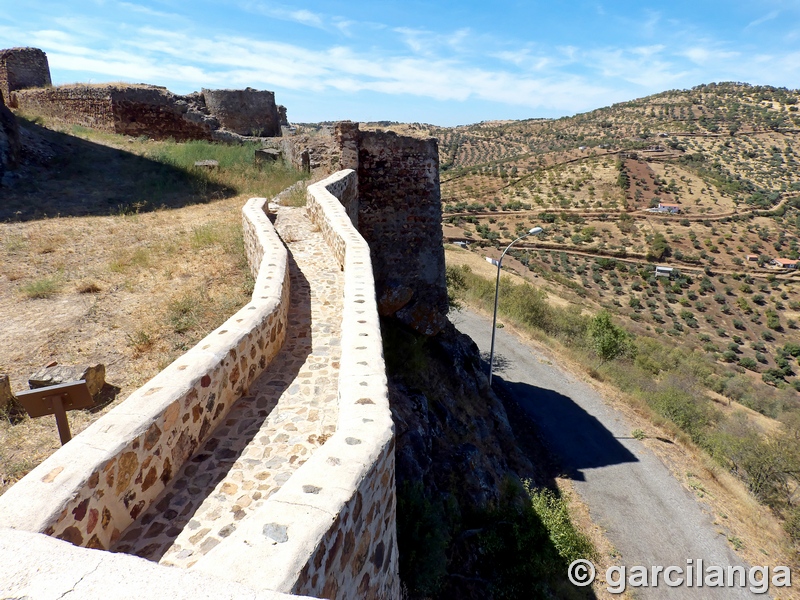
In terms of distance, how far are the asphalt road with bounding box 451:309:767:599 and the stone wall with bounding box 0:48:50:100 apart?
2220 centimetres

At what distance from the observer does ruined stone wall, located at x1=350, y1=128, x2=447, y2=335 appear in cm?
1147

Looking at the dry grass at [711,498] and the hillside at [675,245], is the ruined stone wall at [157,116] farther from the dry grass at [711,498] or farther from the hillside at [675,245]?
the dry grass at [711,498]

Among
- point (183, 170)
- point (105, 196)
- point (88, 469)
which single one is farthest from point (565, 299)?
point (88, 469)

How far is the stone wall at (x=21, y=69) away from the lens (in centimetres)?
1898

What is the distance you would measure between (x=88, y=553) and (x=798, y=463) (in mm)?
18560

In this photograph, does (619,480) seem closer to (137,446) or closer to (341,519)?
(341,519)

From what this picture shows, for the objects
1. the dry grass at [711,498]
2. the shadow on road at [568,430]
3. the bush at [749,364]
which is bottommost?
the bush at [749,364]

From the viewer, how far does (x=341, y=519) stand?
2266mm

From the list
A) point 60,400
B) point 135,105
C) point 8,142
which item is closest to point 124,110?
point 135,105

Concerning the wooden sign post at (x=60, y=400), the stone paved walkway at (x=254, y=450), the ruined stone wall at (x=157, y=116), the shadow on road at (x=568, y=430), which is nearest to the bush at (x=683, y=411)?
the shadow on road at (x=568, y=430)

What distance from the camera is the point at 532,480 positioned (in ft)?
39.7

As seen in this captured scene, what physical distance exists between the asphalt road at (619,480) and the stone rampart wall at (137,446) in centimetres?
999

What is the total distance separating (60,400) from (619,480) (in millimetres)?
13464

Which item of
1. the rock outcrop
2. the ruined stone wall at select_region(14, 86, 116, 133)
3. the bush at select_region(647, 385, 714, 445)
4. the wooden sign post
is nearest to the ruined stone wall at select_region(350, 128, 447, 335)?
the wooden sign post
